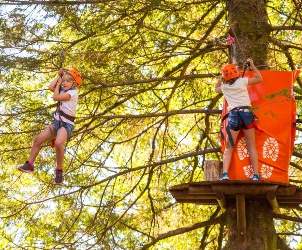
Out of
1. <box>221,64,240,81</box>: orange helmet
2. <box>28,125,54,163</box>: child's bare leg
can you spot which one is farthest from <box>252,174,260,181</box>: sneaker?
<box>28,125,54,163</box>: child's bare leg

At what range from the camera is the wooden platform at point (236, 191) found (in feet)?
18.0

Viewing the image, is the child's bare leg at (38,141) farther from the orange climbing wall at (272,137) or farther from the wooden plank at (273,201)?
the wooden plank at (273,201)

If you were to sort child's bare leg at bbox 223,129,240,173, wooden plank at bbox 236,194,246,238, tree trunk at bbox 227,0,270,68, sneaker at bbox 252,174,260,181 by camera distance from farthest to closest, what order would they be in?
1. tree trunk at bbox 227,0,270,68
2. child's bare leg at bbox 223,129,240,173
3. sneaker at bbox 252,174,260,181
4. wooden plank at bbox 236,194,246,238

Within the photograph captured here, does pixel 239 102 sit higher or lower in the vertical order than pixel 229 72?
lower

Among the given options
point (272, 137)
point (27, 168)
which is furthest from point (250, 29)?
point (27, 168)

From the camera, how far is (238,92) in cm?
607

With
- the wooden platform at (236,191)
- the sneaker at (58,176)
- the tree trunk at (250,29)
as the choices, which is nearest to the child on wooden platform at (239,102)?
the wooden platform at (236,191)

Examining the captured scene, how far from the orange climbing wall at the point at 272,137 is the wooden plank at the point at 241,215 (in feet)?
1.17

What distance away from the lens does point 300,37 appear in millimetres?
9078

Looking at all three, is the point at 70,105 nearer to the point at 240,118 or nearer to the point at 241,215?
the point at 240,118

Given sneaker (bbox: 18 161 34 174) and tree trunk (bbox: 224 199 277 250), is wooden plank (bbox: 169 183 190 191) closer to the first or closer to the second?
tree trunk (bbox: 224 199 277 250)

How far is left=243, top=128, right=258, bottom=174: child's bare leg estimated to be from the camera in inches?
239

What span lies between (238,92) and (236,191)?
98 cm

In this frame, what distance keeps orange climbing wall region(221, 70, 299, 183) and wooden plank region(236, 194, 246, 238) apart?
0.36 metres
